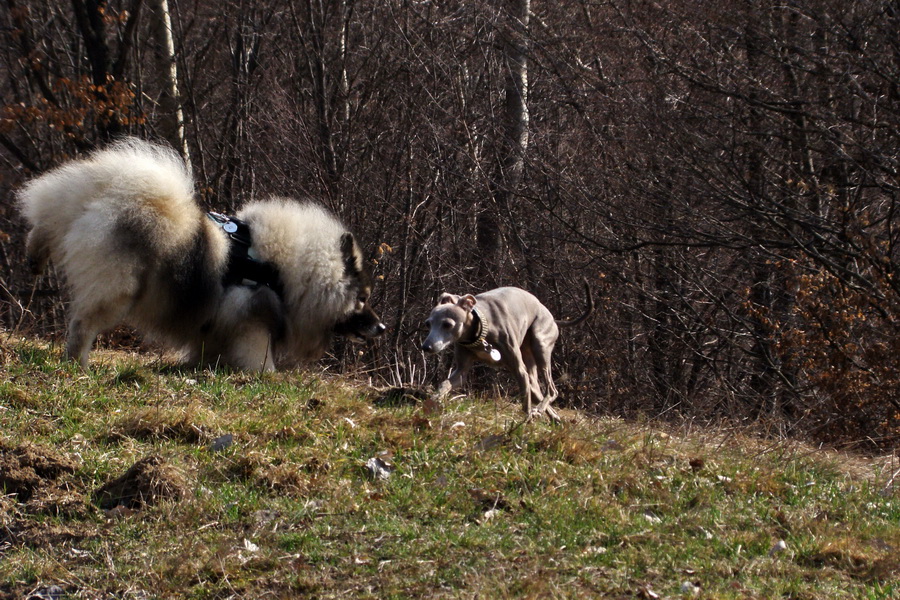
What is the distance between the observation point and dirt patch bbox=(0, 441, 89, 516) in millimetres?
4883

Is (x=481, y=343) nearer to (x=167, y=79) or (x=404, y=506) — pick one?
(x=404, y=506)

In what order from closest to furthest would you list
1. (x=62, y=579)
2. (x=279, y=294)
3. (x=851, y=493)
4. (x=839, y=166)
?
1. (x=62, y=579)
2. (x=851, y=493)
3. (x=279, y=294)
4. (x=839, y=166)

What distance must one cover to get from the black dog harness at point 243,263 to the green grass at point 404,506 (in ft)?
3.94

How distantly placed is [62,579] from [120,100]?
8.85 m

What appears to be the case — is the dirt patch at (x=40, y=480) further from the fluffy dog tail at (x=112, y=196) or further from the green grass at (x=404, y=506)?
the fluffy dog tail at (x=112, y=196)

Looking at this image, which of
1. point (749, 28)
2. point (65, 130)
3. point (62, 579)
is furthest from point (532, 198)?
point (62, 579)

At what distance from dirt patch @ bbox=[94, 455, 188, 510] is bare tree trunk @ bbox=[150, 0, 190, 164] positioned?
808 cm

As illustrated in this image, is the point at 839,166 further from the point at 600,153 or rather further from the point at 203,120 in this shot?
the point at 203,120

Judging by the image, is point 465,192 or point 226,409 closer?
point 226,409

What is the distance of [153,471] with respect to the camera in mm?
4973

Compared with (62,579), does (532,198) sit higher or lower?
higher

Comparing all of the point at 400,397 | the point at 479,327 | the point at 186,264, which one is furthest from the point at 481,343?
the point at 186,264

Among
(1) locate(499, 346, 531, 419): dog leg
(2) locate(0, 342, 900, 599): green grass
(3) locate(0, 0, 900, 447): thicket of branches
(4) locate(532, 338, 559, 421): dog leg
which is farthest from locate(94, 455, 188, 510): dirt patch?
(3) locate(0, 0, 900, 447): thicket of branches

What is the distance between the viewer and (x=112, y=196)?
7164 mm
